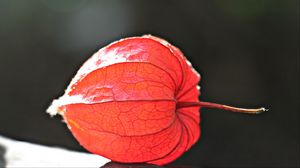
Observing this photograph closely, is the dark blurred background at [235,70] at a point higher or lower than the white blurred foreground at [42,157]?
higher

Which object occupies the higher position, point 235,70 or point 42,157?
point 235,70

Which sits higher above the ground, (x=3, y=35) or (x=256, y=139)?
(x=3, y=35)

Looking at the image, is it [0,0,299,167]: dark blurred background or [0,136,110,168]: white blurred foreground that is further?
[0,0,299,167]: dark blurred background

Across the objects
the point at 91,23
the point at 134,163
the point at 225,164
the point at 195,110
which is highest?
the point at 91,23

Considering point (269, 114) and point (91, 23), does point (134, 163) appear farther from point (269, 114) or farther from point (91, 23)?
point (91, 23)

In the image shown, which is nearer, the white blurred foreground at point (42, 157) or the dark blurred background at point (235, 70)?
the white blurred foreground at point (42, 157)

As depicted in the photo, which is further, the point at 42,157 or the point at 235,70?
the point at 235,70

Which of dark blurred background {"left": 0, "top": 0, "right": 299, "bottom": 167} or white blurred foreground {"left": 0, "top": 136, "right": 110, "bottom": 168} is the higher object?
dark blurred background {"left": 0, "top": 0, "right": 299, "bottom": 167}

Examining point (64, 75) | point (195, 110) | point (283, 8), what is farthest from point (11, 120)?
point (195, 110)
